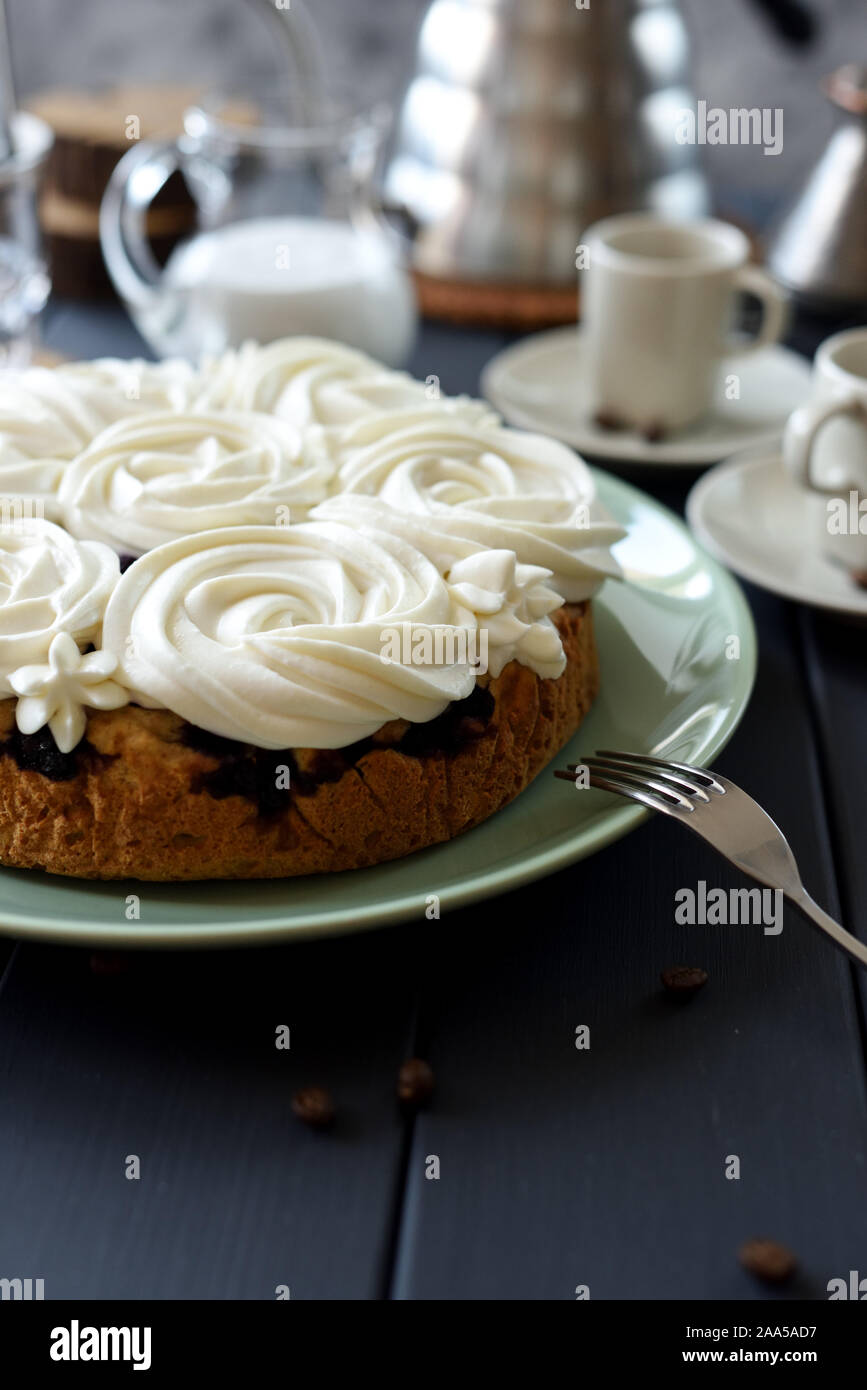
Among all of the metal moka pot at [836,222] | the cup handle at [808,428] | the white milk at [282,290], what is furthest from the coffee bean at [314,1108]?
the metal moka pot at [836,222]

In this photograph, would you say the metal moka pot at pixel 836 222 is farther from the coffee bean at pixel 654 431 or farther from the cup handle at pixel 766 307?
the coffee bean at pixel 654 431

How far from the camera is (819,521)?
1.44m

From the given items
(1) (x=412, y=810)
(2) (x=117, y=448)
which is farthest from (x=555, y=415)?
(1) (x=412, y=810)

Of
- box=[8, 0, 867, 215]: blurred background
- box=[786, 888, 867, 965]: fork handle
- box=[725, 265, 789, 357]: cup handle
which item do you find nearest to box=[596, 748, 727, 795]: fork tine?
box=[786, 888, 867, 965]: fork handle

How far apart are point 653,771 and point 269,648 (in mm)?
289

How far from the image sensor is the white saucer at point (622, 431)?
1641 mm

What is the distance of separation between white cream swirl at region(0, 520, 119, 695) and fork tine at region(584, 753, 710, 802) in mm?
372

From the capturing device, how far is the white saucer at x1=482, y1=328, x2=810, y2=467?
164 centimetres

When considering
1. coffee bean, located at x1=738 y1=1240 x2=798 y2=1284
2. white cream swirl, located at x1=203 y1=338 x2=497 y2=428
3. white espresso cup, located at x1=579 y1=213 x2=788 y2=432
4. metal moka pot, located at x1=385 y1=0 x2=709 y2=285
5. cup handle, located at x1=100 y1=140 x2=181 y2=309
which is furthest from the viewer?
metal moka pot, located at x1=385 y1=0 x2=709 y2=285

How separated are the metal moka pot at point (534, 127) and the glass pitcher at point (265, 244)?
150 millimetres

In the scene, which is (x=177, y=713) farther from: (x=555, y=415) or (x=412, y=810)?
(x=555, y=415)
